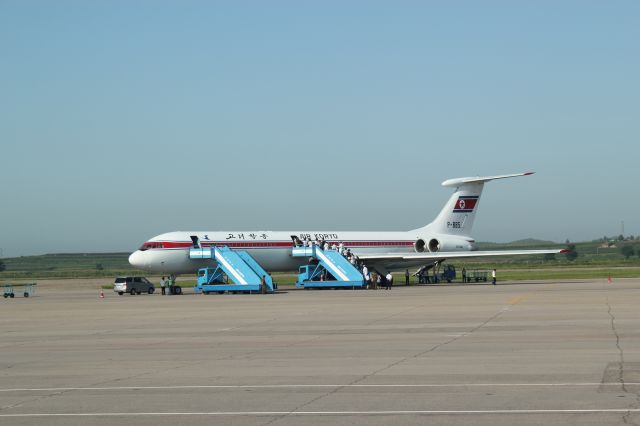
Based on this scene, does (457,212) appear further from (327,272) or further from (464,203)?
(327,272)

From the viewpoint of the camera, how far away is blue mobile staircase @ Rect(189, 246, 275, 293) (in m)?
53.4

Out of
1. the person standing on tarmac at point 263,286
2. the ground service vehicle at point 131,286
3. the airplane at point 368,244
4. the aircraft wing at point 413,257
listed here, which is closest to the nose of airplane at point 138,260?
the airplane at point 368,244

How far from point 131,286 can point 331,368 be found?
4507 cm

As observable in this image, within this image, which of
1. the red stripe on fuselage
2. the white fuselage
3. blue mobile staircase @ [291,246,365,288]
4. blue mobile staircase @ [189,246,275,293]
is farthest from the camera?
the red stripe on fuselage

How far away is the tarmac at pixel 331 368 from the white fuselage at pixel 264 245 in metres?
24.2

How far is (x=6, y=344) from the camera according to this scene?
24.4 metres

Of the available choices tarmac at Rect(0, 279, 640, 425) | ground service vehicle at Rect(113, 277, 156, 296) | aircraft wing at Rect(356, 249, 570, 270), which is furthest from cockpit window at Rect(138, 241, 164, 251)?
tarmac at Rect(0, 279, 640, 425)

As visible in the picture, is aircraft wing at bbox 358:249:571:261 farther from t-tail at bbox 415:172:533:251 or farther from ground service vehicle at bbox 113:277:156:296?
ground service vehicle at bbox 113:277:156:296

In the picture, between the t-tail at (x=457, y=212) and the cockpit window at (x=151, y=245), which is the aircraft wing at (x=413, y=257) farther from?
the cockpit window at (x=151, y=245)

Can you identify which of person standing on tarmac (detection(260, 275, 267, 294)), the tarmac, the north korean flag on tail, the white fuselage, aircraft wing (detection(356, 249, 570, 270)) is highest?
the north korean flag on tail

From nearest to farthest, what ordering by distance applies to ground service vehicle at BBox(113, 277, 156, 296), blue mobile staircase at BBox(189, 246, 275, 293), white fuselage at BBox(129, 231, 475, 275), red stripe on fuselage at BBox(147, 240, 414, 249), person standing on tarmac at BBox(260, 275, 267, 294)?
person standing on tarmac at BBox(260, 275, 267, 294) < blue mobile staircase at BBox(189, 246, 275, 293) < white fuselage at BBox(129, 231, 475, 275) < red stripe on fuselage at BBox(147, 240, 414, 249) < ground service vehicle at BBox(113, 277, 156, 296)

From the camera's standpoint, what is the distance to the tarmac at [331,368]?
12.4m

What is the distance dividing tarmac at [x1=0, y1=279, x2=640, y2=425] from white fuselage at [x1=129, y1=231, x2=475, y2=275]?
24.2 meters

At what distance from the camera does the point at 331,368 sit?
1739 centimetres
